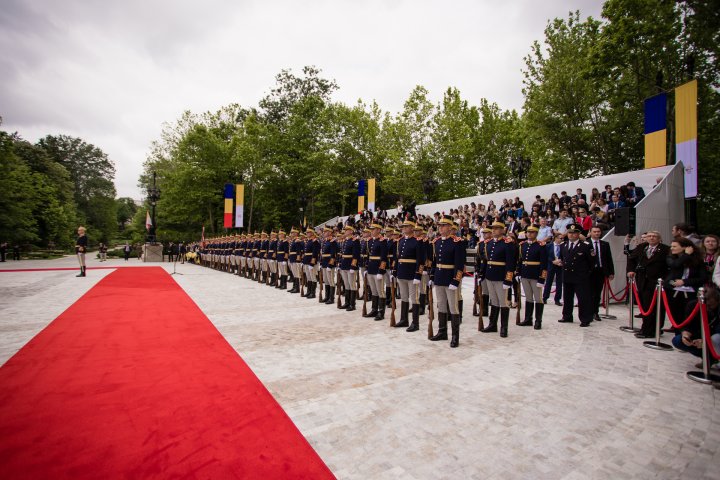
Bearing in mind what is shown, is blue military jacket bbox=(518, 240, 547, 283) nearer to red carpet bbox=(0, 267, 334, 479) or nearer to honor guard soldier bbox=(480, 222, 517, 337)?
honor guard soldier bbox=(480, 222, 517, 337)

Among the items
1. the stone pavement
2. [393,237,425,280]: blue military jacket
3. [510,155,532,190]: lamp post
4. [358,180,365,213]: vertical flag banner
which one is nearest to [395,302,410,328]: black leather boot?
the stone pavement

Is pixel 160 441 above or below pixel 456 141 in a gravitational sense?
below

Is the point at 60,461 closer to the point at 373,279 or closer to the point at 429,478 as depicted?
the point at 429,478

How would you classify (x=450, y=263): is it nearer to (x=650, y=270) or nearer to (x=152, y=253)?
(x=650, y=270)

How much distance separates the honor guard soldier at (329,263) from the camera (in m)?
9.72

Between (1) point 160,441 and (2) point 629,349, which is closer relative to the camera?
(1) point 160,441

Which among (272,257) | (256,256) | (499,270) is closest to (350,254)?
(499,270)

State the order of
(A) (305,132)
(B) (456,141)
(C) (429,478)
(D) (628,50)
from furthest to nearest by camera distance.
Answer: (A) (305,132) → (B) (456,141) → (D) (628,50) → (C) (429,478)

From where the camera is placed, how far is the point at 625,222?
343 inches

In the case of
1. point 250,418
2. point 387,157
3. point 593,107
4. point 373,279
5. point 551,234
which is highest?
point 593,107

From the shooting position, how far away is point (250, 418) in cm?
326

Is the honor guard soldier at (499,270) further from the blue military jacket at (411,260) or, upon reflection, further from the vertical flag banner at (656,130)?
the vertical flag banner at (656,130)

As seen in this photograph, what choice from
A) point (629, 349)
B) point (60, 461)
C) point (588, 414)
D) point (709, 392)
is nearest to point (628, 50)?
point (629, 349)

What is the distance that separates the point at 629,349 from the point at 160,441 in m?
6.68
